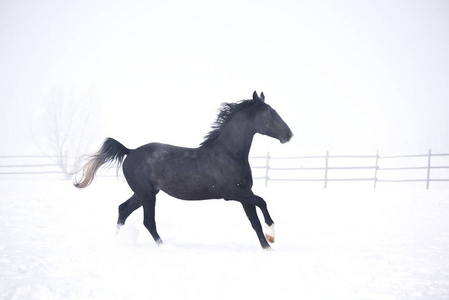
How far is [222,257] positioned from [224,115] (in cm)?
236

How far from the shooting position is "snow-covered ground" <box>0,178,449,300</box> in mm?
3441

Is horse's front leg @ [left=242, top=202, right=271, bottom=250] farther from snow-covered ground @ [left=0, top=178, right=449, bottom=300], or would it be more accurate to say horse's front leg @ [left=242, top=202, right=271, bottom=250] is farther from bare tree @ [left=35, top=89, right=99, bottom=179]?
bare tree @ [left=35, top=89, right=99, bottom=179]

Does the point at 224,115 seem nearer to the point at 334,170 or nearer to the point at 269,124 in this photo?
the point at 269,124

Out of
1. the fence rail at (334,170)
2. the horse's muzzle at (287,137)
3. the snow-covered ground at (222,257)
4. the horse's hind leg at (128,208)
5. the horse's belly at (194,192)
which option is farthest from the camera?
the fence rail at (334,170)

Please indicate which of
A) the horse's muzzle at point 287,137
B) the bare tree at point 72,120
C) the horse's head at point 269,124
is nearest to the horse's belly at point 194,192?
the horse's head at point 269,124

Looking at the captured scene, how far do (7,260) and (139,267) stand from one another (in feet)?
5.37

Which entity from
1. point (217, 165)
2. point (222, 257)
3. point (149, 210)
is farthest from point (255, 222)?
point (149, 210)

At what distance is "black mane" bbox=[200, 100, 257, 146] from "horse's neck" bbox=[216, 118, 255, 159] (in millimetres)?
138

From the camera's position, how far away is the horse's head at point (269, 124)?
576 cm

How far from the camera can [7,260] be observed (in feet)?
14.7

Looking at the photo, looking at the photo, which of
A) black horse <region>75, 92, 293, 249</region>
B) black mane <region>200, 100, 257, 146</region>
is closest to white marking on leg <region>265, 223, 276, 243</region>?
black horse <region>75, 92, 293, 249</region>

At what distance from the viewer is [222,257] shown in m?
4.89

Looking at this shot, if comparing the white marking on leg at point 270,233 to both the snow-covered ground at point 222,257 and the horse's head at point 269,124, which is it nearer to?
the snow-covered ground at point 222,257

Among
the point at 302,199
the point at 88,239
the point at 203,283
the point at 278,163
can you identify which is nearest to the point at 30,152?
the point at 278,163
